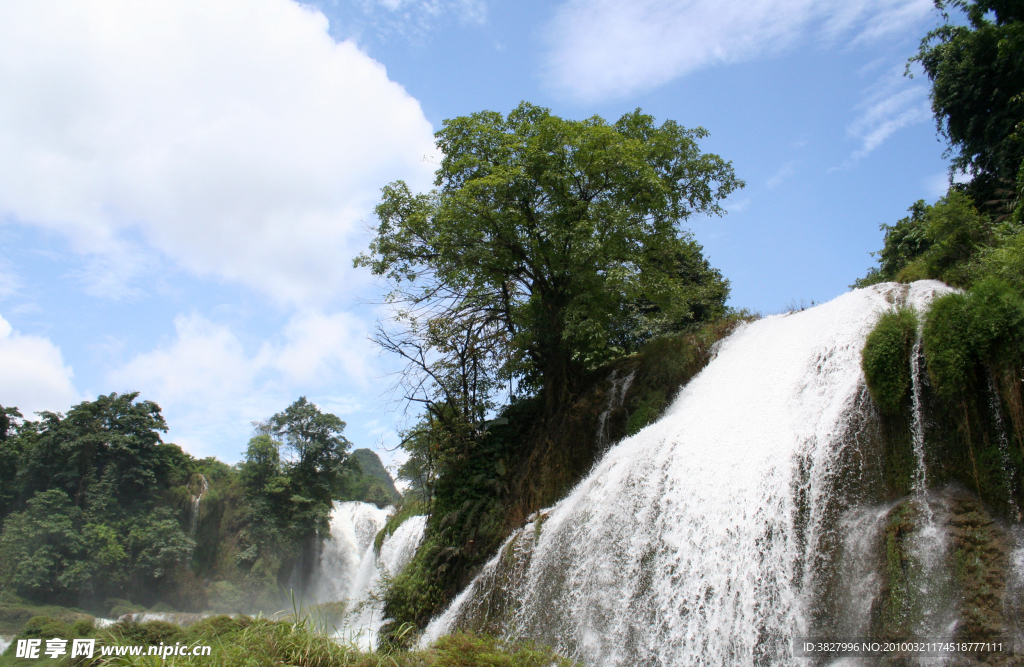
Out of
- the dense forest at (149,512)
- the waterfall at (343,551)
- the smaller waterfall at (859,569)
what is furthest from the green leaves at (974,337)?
the dense forest at (149,512)

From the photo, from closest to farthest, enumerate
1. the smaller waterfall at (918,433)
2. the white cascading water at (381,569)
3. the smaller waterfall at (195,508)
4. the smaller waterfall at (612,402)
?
the smaller waterfall at (918,433), the smaller waterfall at (612,402), the white cascading water at (381,569), the smaller waterfall at (195,508)

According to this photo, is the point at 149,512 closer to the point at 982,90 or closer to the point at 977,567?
the point at 977,567

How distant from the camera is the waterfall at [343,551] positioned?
2945cm

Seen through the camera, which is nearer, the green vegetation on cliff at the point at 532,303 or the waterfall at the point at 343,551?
the green vegetation on cliff at the point at 532,303

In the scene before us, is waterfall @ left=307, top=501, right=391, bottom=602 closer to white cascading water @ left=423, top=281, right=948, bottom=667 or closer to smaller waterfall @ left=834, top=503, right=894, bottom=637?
white cascading water @ left=423, top=281, right=948, bottom=667

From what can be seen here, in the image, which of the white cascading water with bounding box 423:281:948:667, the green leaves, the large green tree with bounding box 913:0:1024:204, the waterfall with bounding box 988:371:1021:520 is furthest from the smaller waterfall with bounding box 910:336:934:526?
the large green tree with bounding box 913:0:1024:204

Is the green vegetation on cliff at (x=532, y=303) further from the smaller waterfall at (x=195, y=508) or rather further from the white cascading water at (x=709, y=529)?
the smaller waterfall at (x=195, y=508)

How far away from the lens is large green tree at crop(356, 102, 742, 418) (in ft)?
45.9

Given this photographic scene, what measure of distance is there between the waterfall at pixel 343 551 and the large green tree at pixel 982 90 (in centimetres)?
2687

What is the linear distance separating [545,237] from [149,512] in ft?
89.9

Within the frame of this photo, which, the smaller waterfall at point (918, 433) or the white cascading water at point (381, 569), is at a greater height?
the smaller waterfall at point (918, 433)

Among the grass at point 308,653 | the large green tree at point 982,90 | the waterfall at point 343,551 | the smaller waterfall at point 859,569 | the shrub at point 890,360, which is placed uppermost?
the large green tree at point 982,90

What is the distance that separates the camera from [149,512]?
30.7 m

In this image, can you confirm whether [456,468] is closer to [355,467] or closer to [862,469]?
[862,469]
